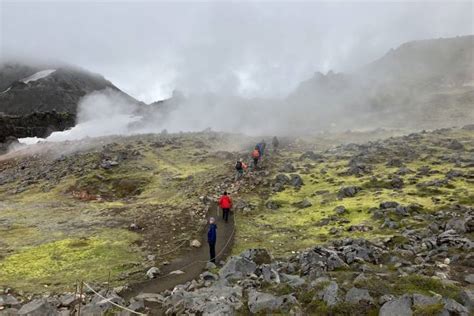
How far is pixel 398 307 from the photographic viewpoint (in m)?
13.6

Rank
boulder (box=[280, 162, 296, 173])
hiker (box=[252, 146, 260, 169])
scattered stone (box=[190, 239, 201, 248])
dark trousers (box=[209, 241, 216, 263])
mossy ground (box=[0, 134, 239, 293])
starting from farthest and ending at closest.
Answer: boulder (box=[280, 162, 296, 173]) < hiker (box=[252, 146, 260, 169]) < scattered stone (box=[190, 239, 201, 248]) < dark trousers (box=[209, 241, 216, 263]) < mossy ground (box=[0, 134, 239, 293])

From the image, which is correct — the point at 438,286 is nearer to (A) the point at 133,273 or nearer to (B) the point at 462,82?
(A) the point at 133,273

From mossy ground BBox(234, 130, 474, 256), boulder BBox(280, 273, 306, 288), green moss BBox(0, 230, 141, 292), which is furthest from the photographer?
mossy ground BBox(234, 130, 474, 256)

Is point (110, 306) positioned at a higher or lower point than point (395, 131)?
lower

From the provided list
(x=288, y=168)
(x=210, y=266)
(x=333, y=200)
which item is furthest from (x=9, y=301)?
(x=288, y=168)

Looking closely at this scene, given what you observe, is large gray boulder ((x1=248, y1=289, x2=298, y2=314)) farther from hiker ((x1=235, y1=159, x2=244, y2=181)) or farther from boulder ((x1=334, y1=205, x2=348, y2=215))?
hiker ((x1=235, y1=159, x2=244, y2=181))

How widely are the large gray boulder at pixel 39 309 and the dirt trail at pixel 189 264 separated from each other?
3.97 meters

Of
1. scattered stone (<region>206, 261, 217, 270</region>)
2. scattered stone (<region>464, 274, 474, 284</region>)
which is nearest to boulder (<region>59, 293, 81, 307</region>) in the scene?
scattered stone (<region>206, 261, 217, 270</region>)

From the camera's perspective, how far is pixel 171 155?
70.0m

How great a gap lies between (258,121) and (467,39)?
342 feet

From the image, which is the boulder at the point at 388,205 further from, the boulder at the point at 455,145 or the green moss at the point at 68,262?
the boulder at the point at 455,145

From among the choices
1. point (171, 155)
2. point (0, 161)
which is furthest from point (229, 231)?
point (0, 161)

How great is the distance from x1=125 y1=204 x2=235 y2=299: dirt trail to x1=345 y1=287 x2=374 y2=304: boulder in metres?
10.8

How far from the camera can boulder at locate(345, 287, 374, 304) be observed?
1449 cm
